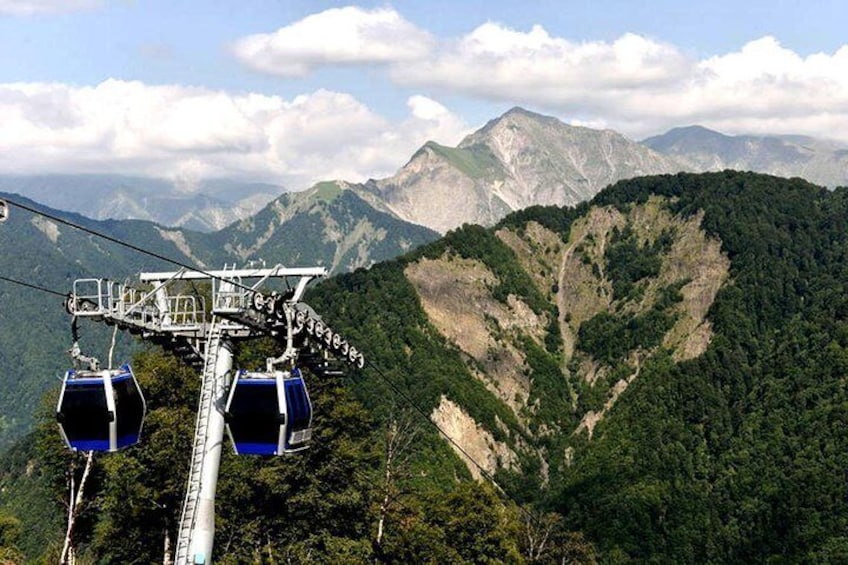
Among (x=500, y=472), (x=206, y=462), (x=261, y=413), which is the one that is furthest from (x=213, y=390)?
(x=500, y=472)

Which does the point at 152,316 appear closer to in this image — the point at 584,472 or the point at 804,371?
the point at 584,472

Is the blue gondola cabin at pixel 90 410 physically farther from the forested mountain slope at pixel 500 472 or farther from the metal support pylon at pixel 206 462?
the forested mountain slope at pixel 500 472

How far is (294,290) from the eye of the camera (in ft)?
84.9

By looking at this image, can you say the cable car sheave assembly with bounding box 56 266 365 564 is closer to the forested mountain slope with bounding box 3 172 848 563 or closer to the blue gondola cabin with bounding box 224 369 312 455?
the blue gondola cabin with bounding box 224 369 312 455

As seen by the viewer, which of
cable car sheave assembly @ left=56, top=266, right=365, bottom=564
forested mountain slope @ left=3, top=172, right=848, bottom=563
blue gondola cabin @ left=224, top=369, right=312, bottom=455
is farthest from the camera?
forested mountain slope @ left=3, top=172, right=848, bottom=563

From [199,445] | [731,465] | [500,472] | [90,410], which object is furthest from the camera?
[500,472]

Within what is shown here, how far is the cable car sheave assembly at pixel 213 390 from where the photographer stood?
24.4 meters

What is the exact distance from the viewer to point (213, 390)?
25.6 metres

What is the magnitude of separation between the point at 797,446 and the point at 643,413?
111 ft

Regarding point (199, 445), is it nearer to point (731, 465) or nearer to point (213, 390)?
point (213, 390)

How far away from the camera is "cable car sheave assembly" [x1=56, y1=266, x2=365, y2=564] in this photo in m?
24.4

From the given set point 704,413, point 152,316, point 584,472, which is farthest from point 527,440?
point 152,316

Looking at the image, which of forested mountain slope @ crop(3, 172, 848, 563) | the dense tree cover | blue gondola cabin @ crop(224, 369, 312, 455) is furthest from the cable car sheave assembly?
the dense tree cover

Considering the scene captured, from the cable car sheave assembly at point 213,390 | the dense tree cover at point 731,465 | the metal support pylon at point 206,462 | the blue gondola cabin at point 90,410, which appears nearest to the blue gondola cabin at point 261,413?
the cable car sheave assembly at point 213,390
